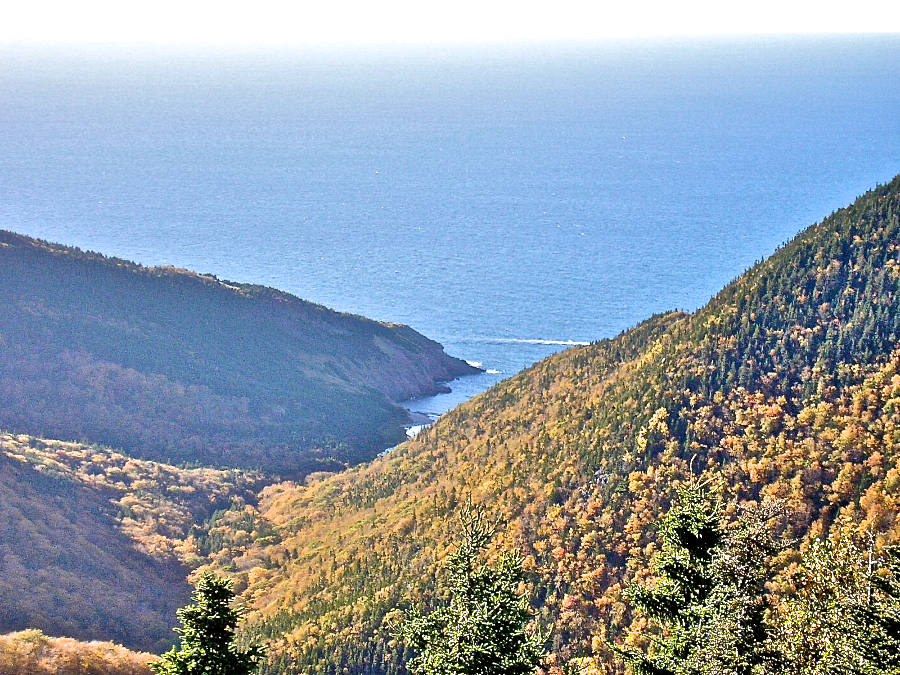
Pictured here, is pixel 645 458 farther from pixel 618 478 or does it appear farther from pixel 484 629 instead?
pixel 484 629

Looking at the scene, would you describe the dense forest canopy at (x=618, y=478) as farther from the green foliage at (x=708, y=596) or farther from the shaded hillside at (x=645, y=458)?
the green foliage at (x=708, y=596)

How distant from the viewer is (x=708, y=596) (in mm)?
27672

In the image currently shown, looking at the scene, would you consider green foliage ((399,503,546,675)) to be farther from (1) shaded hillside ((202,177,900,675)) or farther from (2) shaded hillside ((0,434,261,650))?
(2) shaded hillside ((0,434,261,650))

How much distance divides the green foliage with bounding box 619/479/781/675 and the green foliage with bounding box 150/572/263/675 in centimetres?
1159

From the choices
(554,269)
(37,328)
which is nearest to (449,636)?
(37,328)

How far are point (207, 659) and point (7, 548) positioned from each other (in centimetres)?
4890

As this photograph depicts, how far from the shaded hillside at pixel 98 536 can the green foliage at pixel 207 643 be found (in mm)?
38676

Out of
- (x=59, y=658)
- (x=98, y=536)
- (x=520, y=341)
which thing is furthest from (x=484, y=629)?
(x=520, y=341)

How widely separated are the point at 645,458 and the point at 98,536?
42.3 meters

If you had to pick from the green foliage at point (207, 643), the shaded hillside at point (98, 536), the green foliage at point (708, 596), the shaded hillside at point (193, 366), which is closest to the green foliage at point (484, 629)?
the green foliage at point (708, 596)

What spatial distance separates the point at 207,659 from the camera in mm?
23953

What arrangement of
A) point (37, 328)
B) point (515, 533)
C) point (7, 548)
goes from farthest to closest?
Result: 1. point (37, 328)
2. point (7, 548)
3. point (515, 533)

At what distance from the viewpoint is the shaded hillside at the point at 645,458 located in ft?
150

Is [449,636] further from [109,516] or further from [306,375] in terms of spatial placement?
[306,375]
